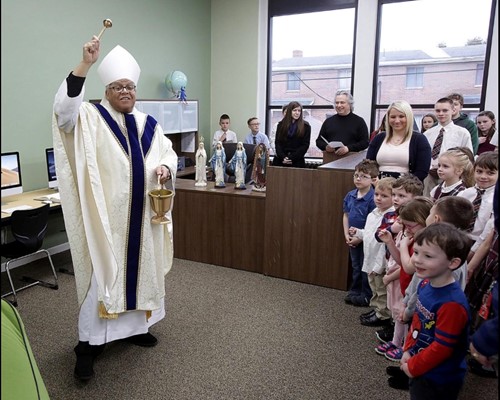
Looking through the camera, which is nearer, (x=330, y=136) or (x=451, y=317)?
(x=451, y=317)

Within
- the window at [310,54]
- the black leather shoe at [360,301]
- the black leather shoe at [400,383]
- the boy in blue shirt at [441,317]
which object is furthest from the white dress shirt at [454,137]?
the window at [310,54]

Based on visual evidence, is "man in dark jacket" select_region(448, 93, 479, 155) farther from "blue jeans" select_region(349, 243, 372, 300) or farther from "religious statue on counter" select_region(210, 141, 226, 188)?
"religious statue on counter" select_region(210, 141, 226, 188)

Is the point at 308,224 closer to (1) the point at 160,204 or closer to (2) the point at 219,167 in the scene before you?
(2) the point at 219,167

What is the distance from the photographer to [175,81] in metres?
5.84

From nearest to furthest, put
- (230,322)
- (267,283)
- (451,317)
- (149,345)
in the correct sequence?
(451,317)
(149,345)
(230,322)
(267,283)

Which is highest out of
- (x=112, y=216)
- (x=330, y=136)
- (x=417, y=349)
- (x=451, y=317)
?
(x=330, y=136)

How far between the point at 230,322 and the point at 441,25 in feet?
16.3

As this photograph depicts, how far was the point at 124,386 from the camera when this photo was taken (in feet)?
7.47

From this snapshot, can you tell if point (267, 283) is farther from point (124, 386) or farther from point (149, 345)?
point (124, 386)

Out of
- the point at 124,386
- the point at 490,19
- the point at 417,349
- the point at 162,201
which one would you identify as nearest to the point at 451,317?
the point at 417,349

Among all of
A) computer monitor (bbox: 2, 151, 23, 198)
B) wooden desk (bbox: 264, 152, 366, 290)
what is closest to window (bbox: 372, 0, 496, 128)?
wooden desk (bbox: 264, 152, 366, 290)

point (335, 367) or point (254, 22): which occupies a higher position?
point (254, 22)

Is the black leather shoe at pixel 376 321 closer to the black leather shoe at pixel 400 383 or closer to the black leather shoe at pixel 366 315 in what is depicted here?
the black leather shoe at pixel 366 315

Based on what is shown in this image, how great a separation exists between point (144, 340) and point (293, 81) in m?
5.09
